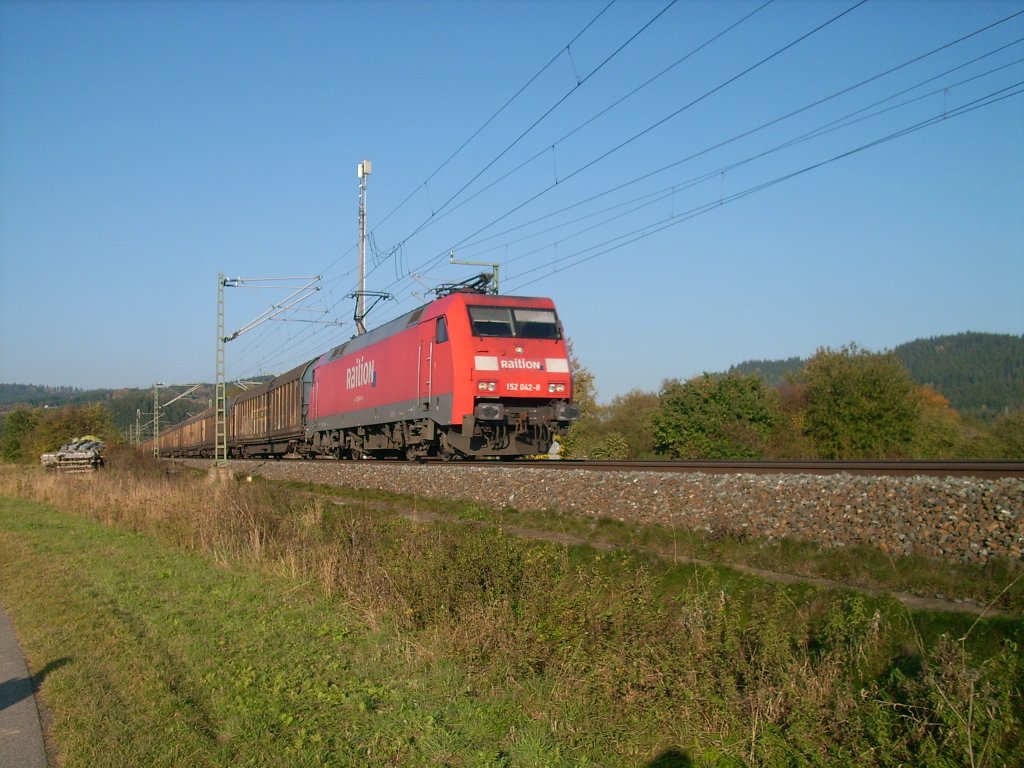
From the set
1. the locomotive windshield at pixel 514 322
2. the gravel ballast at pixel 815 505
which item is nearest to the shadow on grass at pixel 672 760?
the gravel ballast at pixel 815 505

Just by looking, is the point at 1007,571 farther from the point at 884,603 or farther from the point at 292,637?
the point at 292,637

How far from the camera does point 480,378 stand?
60.7ft

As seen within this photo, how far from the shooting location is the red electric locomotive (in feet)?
61.1

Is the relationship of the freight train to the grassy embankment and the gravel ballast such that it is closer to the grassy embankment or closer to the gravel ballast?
the gravel ballast

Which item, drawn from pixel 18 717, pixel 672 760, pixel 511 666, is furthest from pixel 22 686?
pixel 672 760

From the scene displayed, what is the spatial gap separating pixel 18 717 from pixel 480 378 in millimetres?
13464

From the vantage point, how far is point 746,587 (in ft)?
24.2

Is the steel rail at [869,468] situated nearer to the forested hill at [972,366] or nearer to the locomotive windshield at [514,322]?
the locomotive windshield at [514,322]

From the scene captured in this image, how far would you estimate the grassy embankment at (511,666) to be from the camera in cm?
472

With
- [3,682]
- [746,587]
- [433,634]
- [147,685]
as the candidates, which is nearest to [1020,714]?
[746,587]

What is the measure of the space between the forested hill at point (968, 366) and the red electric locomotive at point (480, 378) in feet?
356

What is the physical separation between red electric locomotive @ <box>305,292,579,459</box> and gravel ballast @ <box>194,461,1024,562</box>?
4628 millimetres

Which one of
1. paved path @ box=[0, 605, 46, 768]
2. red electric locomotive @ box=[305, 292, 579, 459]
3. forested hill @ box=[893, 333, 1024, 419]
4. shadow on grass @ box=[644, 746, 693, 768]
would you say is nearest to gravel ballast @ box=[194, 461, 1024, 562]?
shadow on grass @ box=[644, 746, 693, 768]

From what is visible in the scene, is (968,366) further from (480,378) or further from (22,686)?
(22,686)
